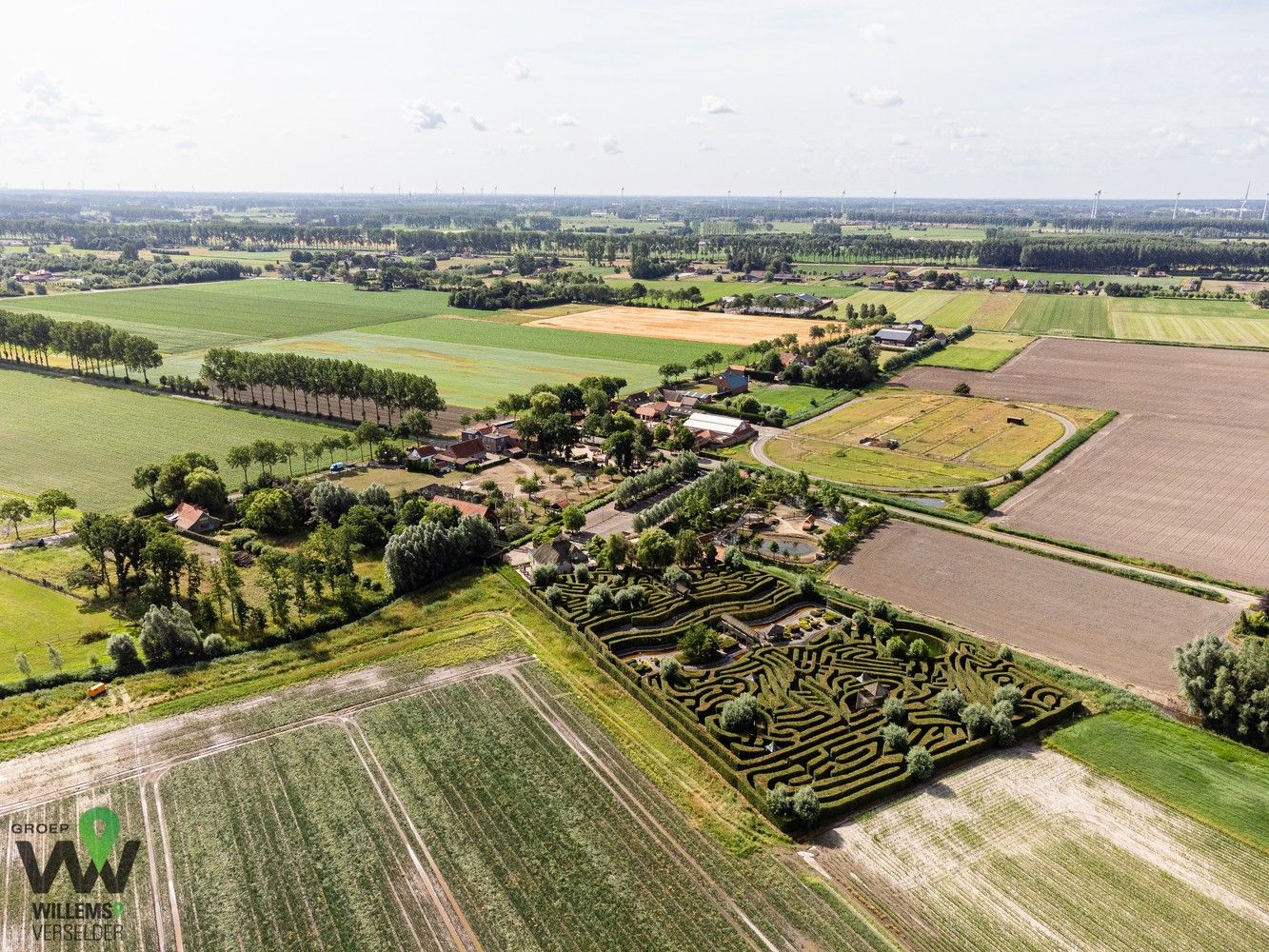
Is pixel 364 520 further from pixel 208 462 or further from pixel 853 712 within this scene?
pixel 853 712

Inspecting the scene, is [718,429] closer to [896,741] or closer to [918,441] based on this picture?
[918,441]

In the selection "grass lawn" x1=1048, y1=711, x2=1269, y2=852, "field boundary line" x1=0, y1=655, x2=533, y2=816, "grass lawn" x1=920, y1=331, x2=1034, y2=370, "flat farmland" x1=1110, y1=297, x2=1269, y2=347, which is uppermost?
"flat farmland" x1=1110, y1=297, x2=1269, y2=347

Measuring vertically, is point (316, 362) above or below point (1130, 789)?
above

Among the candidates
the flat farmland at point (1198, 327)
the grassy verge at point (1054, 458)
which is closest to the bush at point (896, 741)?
the grassy verge at point (1054, 458)

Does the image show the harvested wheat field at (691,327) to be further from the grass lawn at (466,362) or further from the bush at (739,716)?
the bush at (739,716)

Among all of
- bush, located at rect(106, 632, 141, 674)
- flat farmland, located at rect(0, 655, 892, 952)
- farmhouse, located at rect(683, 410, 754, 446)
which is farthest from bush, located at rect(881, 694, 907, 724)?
farmhouse, located at rect(683, 410, 754, 446)

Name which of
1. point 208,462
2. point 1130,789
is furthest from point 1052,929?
point 208,462

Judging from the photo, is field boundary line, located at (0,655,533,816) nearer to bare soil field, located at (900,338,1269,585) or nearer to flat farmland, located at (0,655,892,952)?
flat farmland, located at (0,655,892,952)
